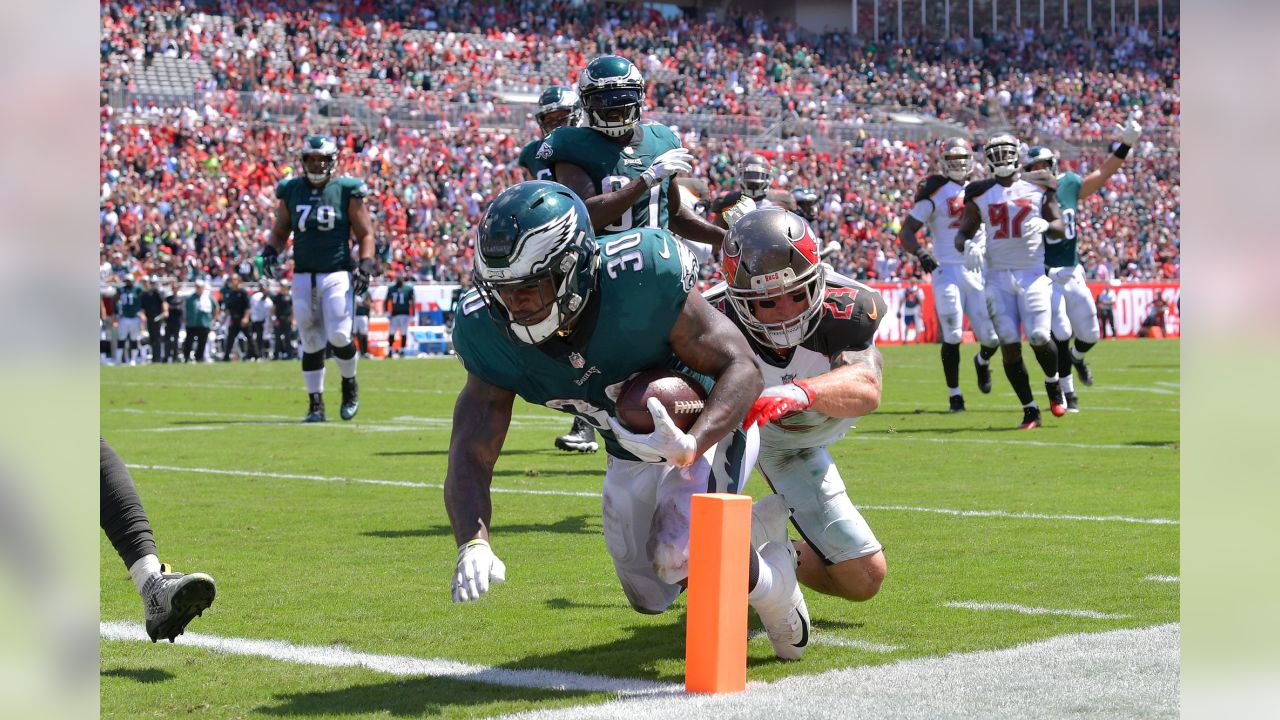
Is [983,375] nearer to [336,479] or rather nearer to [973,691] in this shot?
[336,479]

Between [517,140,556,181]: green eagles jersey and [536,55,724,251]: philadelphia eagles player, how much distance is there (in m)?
0.04

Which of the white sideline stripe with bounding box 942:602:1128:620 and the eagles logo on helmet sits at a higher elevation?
the eagles logo on helmet

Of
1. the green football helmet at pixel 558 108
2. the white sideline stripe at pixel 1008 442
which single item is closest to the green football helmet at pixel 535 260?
the green football helmet at pixel 558 108

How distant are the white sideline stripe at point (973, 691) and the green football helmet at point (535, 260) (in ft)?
3.06

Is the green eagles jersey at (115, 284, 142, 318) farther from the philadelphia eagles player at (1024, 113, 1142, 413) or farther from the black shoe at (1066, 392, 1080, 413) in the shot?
the black shoe at (1066, 392, 1080, 413)

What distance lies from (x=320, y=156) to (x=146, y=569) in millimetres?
8049

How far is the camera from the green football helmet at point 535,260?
358 cm

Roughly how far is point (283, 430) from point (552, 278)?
8358 millimetres

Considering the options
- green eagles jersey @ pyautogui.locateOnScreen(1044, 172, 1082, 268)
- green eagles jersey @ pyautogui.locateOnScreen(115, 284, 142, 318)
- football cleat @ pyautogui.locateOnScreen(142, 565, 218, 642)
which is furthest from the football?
green eagles jersey @ pyautogui.locateOnScreen(115, 284, 142, 318)

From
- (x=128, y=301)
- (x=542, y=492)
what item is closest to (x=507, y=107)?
(x=128, y=301)

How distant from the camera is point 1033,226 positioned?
38.9ft

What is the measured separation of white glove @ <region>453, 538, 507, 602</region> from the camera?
11.4 feet
